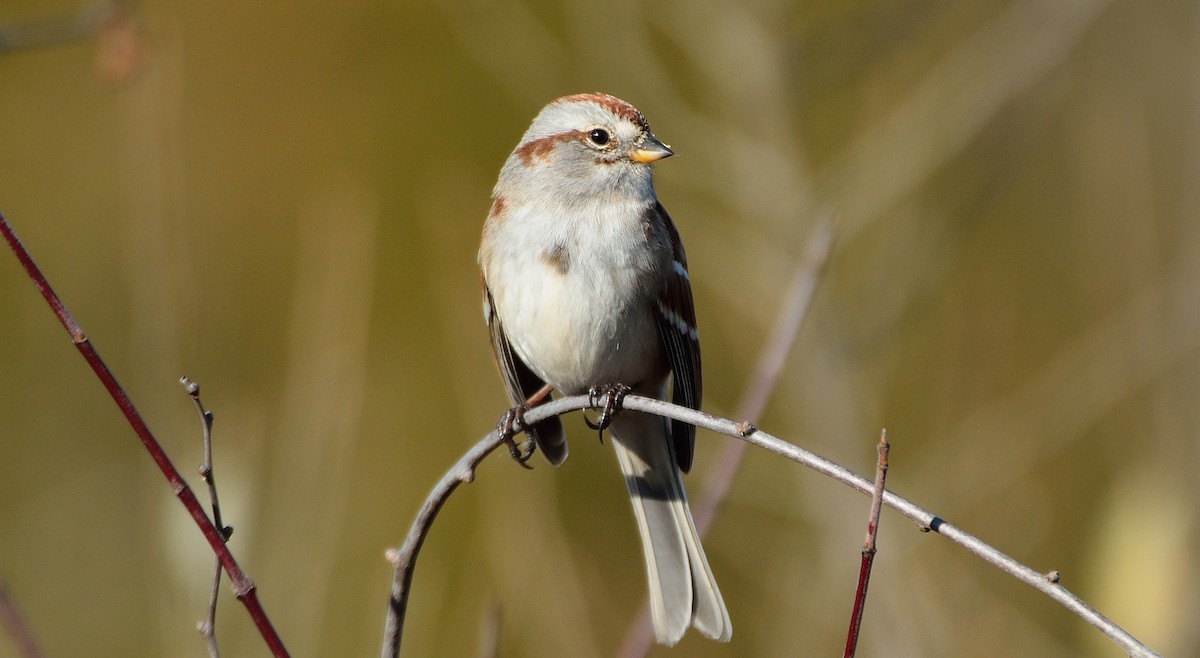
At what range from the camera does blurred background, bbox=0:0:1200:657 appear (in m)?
3.44

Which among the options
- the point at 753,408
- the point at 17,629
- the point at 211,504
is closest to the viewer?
the point at 17,629

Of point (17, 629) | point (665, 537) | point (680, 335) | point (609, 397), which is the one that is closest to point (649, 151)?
point (680, 335)

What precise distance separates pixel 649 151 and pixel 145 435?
77.5 inches

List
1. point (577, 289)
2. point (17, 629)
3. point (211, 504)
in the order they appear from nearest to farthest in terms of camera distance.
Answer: point (17, 629)
point (211, 504)
point (577, 289)

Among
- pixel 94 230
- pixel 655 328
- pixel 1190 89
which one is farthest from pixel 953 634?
pixel 94 230

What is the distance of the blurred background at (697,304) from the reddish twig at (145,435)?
764mm

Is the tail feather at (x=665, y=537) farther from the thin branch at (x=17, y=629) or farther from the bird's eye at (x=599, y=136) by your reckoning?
the thin branch at (x=17, y=629)

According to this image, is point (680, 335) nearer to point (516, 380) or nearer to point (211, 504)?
point (516, 380)

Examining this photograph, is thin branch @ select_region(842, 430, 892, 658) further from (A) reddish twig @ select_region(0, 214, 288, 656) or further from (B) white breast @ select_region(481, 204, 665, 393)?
(B) white breast @ select_region(481, 204, 665, 393)

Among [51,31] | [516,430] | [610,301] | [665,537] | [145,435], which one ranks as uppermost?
[51,31]

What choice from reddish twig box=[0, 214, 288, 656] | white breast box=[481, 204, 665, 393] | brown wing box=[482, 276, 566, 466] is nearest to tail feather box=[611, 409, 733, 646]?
brown wing box=[482, 276, 566, 466]

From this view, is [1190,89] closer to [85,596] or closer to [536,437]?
[536,437]

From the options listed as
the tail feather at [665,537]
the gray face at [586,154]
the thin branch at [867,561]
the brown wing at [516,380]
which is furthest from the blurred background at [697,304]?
the thin branch at [867,561]

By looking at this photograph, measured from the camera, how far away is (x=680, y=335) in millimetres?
3459
